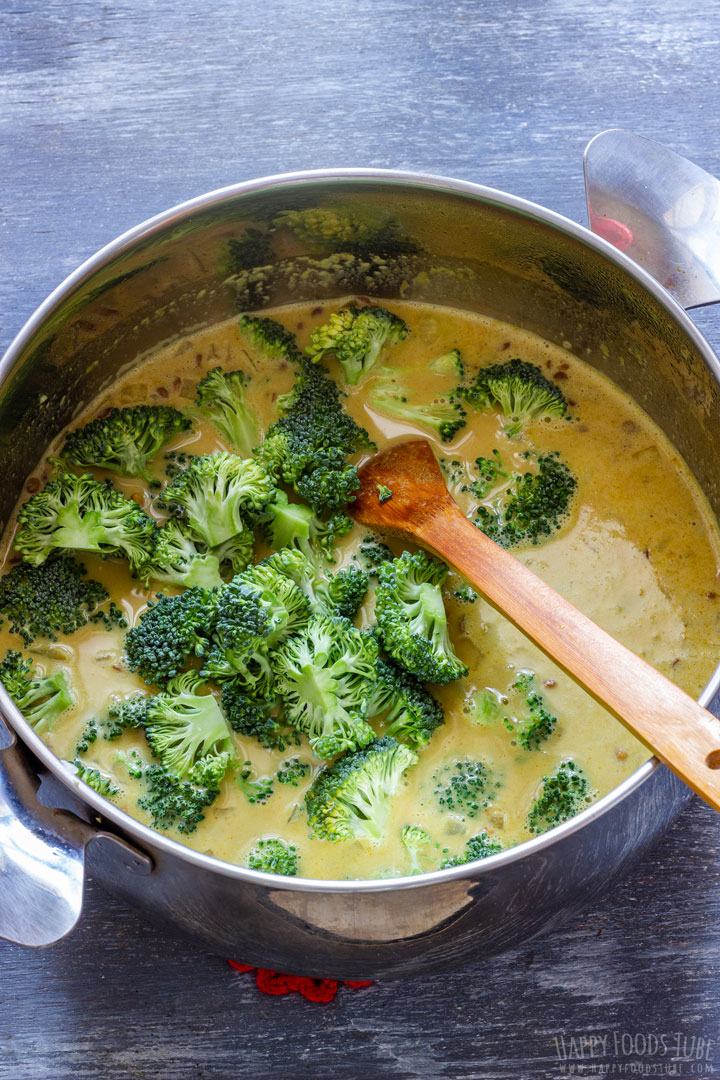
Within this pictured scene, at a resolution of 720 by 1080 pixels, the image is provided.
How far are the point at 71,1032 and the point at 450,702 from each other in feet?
2.88

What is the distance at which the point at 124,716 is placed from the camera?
188 centimetres

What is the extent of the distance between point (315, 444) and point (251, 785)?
0.65 m

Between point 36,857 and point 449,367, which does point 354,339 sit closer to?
point 449,367

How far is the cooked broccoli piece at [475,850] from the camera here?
179cm

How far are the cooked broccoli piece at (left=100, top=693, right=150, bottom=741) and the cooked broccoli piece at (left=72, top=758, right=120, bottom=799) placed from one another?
0.06 m

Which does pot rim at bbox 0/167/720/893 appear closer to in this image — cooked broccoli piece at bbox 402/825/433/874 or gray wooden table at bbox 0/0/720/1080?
cooked broccoli piece at bbox 402/825/433/874

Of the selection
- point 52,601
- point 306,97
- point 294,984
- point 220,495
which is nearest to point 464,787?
point 294,984

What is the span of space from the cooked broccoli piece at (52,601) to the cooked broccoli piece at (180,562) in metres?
0.10

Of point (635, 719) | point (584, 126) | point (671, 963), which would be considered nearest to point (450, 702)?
point (635, 719)

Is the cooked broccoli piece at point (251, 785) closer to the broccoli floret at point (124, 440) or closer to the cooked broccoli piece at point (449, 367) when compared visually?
the broccoli floret at point (124, 440)

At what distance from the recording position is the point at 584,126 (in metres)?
2.24

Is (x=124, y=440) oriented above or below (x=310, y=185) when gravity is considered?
below

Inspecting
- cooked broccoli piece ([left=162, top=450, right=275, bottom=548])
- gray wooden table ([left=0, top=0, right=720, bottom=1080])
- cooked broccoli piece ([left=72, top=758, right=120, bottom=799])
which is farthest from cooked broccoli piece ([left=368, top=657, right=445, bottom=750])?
gray wooden table ([left=0, top=0, right=720, bottom=1080])

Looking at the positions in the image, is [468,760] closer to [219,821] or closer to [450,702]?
[450,702]
